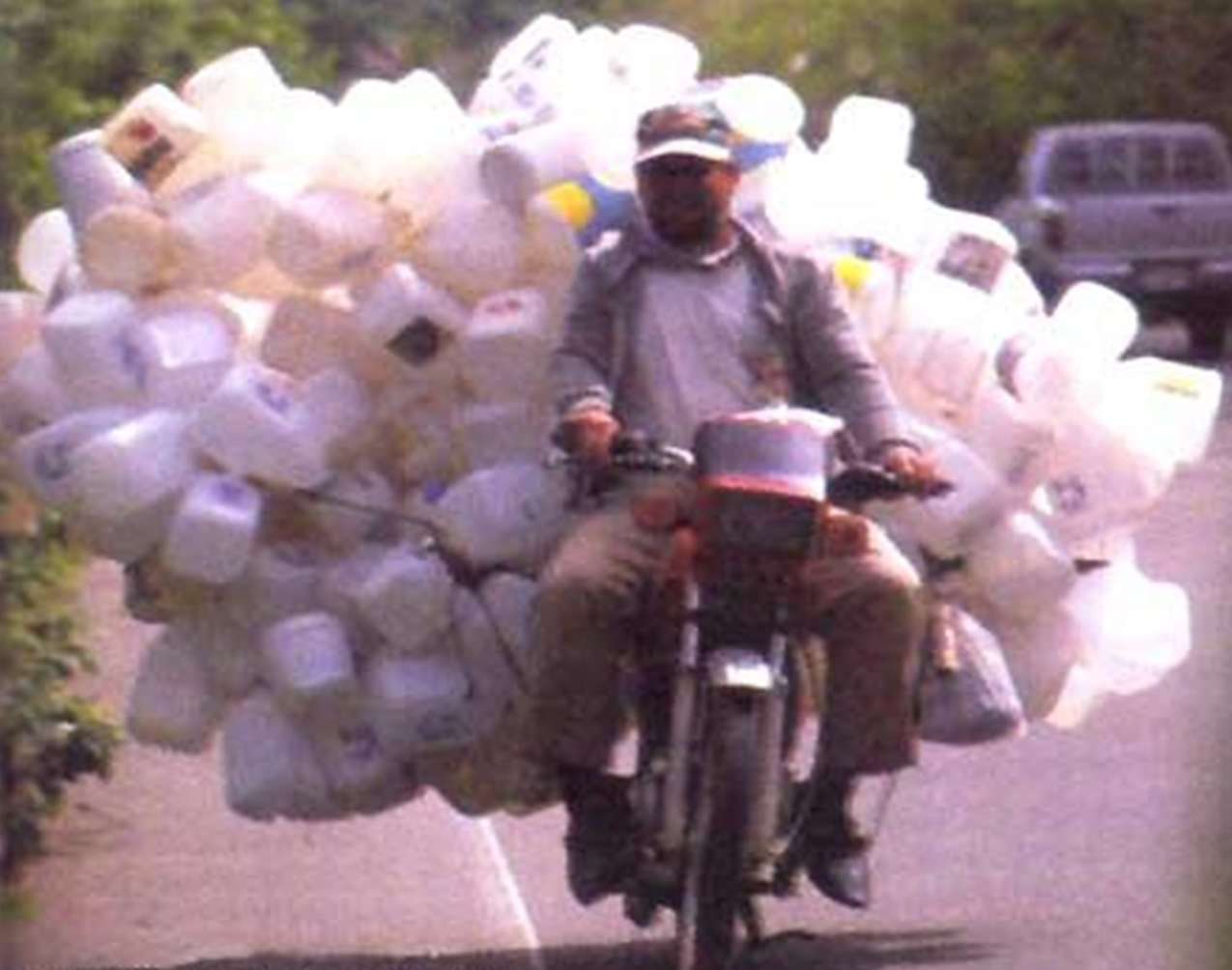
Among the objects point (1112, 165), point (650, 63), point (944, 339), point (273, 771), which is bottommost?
point (1112, 165)

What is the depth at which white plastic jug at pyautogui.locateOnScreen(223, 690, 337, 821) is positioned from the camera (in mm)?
10305

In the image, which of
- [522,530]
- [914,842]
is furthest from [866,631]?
[914,842]

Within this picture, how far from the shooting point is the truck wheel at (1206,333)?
3722cm

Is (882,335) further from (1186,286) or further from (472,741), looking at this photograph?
(1186,286)

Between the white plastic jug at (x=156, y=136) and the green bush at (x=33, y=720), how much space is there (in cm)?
115

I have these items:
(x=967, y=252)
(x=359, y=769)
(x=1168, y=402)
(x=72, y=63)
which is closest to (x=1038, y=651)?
(x=1168, y=402)

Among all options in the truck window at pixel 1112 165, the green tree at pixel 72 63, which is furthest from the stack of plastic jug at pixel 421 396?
the truck window at pixel 1112 165

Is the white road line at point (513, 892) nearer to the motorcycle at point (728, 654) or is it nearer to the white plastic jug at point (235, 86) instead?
the motorcycle at point (728, 654)

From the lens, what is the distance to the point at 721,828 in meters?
9.05

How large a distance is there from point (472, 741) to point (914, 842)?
83.8 inches

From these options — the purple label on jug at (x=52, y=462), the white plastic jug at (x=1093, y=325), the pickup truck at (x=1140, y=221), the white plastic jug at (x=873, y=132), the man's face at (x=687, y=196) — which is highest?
the man's face at (x=687, y=196)

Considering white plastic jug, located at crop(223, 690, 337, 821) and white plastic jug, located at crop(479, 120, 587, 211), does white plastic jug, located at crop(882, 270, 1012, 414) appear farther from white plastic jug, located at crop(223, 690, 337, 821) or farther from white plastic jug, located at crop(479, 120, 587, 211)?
white plastic jug, located at crop(223, 690, 337, 821)

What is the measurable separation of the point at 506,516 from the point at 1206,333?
27926 millimetres

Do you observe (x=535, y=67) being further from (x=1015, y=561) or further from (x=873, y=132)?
(x=1015, y=561)
